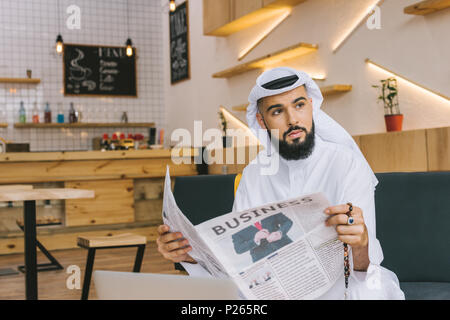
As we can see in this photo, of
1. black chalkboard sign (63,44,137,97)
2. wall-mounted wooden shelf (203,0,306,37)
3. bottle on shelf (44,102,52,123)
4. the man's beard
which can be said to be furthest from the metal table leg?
black chalkboard sign (63,44,137,97)

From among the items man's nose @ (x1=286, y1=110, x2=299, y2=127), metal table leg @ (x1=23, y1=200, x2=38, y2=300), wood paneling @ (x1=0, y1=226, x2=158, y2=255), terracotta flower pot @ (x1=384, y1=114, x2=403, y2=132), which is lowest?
wood paneling @ (x1=0, y1=226, x2=158, y2=255)

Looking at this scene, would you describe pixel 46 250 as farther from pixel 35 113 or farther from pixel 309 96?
pixel 309 96

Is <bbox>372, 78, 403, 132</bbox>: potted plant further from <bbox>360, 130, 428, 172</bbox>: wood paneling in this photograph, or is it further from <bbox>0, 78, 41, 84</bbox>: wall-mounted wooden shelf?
<bbox>0, 78, 41, 84</bbox>: wall-mounted wooden shelf

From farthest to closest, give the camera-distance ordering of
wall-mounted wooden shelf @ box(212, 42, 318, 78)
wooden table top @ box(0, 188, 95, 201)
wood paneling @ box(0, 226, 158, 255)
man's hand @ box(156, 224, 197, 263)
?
wood paneling @ box(0, 226, 158, 255)
wall-mounted wooden shelf @ box(212, 42, 318, 78)
wooden table top @ box(0, 188, 95, 201)
man's hand @ box(156, 224, 197, 263)

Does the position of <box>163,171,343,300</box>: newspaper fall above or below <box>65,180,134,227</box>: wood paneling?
above

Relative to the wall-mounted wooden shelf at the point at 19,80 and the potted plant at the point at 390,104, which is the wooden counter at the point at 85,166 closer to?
the wall-mounted wooden shelf at the point at 19,80

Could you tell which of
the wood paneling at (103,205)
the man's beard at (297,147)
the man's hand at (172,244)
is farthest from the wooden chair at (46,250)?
the man's hand at (172,244)

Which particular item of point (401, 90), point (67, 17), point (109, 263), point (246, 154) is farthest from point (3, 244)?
point (401, 90)

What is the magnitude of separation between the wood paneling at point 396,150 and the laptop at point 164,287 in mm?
2649

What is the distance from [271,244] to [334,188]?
0.59 metres

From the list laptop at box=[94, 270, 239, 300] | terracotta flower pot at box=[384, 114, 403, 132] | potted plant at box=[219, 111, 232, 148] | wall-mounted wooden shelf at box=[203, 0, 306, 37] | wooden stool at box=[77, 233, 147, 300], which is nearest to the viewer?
laptop at box=[94, 270, 239, 300]

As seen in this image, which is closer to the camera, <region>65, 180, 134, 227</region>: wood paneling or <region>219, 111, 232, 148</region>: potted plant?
<region>65, 180, 134, 227</region>: wood paneling

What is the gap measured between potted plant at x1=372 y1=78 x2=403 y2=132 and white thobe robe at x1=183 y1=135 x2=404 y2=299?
198 centimetres

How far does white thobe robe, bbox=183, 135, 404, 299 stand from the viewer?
1.30 meters
